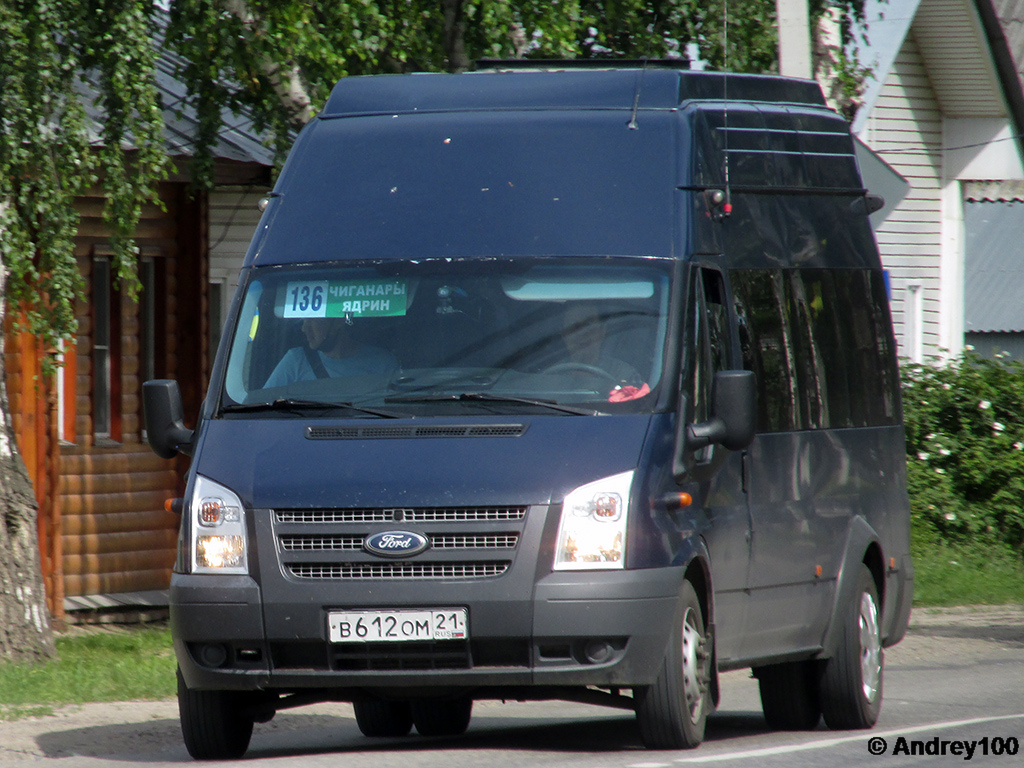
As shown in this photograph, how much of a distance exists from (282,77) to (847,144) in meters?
4.83

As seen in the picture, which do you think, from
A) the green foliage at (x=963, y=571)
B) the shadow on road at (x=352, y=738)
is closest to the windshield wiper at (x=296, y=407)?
the shadow on road at (x=352, y=738)

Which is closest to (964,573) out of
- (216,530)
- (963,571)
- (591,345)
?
(963,571)

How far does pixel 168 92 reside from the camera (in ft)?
53.8

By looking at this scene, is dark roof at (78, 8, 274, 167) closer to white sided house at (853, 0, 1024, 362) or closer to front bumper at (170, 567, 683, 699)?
front bumper at (170, 567, 683, 699)

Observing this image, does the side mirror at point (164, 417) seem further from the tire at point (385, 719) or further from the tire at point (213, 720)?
the tire at point (385, 719)

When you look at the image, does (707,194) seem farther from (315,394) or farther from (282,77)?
(282,77)

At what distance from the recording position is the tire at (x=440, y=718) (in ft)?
31.1

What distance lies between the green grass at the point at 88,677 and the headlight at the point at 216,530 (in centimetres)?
250

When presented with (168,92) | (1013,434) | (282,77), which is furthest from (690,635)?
(1013,434)

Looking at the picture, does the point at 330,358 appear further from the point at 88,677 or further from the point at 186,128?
the point at 186,128

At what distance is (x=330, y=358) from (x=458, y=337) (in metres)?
0.54

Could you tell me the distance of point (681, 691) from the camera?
7.64 metres

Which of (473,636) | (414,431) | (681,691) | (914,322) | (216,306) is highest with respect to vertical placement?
(216,306)

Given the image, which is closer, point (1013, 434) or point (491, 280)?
point (491, 280)
